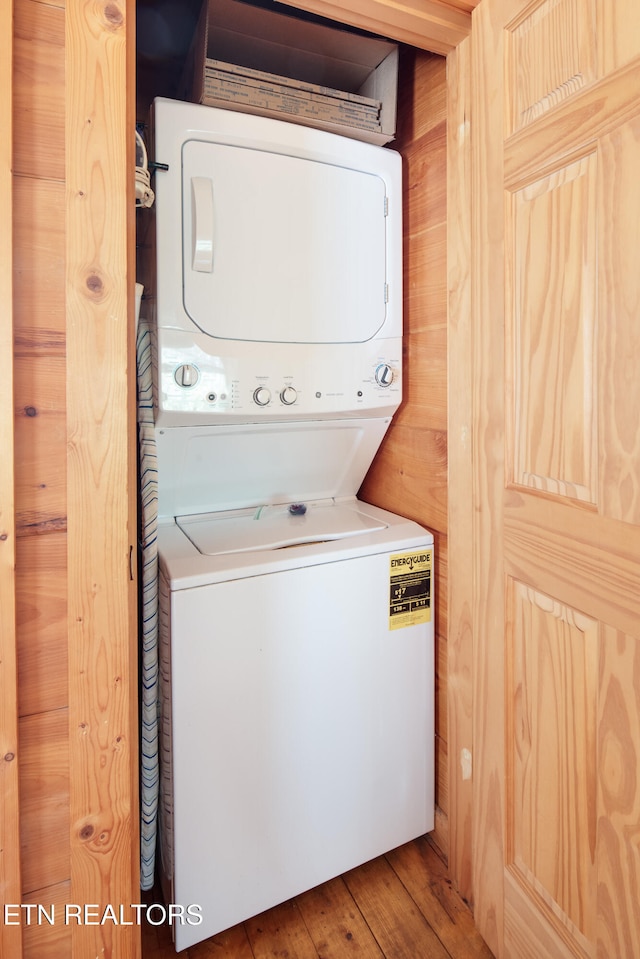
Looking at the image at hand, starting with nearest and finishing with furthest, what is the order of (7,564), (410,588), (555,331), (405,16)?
(7,564) → (555,331) → (405,16) → (410,588)

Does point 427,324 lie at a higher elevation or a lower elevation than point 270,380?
higher

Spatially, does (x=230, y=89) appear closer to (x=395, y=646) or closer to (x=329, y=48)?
(x=329, y=48)

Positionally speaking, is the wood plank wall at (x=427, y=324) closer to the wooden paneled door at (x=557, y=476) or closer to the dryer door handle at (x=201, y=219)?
the wooden paneled door at (x=557, y=476)

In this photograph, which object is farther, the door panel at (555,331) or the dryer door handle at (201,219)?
the dryer door handle at (201,219)

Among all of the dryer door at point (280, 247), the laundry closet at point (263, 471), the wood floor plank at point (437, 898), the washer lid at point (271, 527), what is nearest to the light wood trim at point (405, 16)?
the laundry closet at point (263, 471)

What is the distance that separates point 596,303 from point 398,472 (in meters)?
0.85

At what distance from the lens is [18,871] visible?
2.82ft

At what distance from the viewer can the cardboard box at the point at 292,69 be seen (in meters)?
1.29

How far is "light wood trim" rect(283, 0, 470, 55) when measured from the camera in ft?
3.93

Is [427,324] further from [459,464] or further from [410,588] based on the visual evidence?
[410,588]

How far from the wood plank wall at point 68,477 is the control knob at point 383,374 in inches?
29.7

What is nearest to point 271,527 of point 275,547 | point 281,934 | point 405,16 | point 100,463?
point 275,547

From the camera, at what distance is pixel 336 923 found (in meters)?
1.38

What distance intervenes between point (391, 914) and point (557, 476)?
120 centimetres
